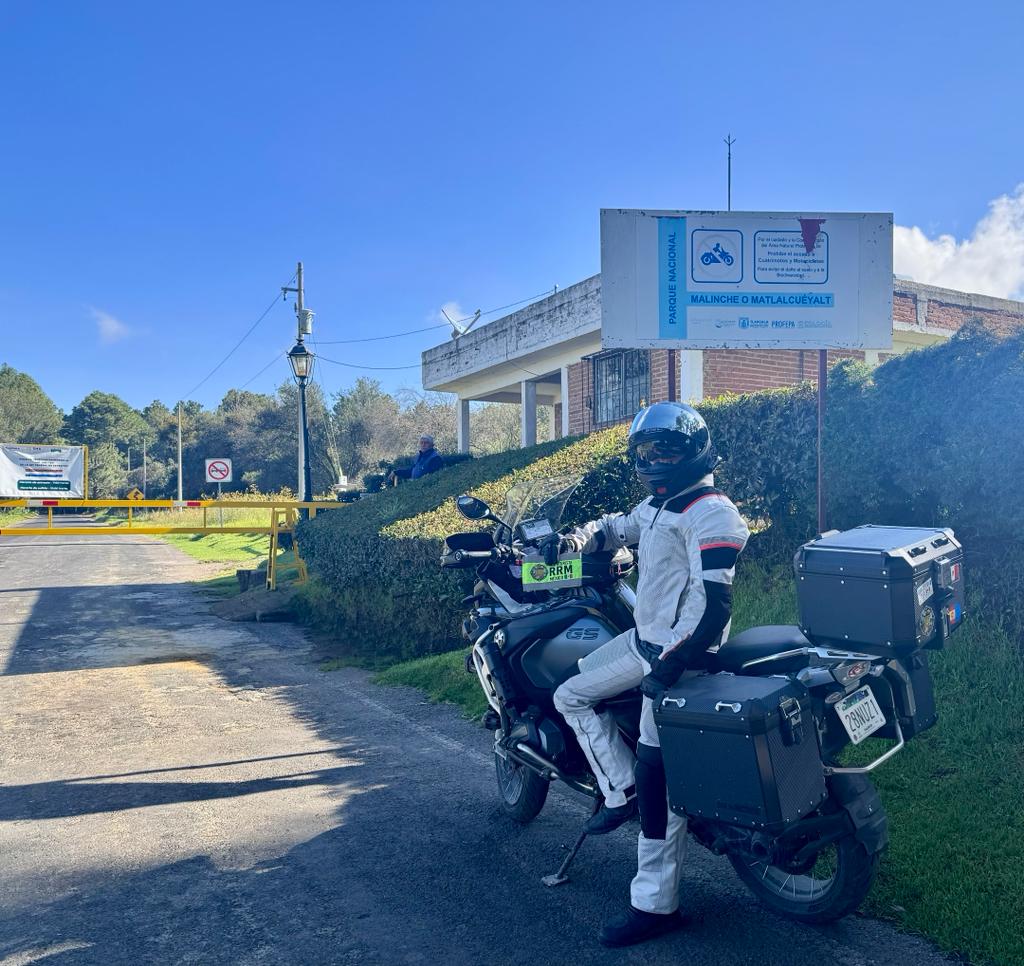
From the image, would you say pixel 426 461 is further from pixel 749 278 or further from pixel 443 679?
pixel 749 278

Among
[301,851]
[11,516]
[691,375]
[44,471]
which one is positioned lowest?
[11,516]

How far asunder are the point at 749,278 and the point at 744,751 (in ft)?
15.1

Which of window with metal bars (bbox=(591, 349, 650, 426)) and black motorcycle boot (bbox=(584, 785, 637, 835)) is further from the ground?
window with metal bars (bbox=(591, 349, 650, 426))

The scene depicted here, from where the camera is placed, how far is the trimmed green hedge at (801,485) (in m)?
5.45

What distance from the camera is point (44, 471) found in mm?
18234

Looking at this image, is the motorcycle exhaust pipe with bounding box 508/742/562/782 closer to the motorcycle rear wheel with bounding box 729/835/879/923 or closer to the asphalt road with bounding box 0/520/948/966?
the asphalt road with bounding box 0/520/948/966

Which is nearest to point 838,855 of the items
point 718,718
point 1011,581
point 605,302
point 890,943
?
point 890,943

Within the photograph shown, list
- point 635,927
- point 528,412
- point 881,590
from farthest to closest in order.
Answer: point 528,412 < point 635,927 < point 881,590

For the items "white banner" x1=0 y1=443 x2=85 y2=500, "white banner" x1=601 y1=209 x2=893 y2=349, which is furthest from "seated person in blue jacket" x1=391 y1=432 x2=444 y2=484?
"white banner" x1=601 y1=209 x2=893 y2=349

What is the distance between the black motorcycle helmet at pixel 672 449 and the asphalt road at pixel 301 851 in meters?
1.69

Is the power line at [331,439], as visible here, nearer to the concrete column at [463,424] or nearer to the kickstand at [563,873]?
the concrete column at [463,424]

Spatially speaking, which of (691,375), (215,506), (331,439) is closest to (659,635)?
(691,375)

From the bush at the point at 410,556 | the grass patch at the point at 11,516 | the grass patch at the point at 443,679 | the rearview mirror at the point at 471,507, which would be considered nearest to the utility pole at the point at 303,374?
the bush at the point at 410,556

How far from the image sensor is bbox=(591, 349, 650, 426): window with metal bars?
16109 millimetres
